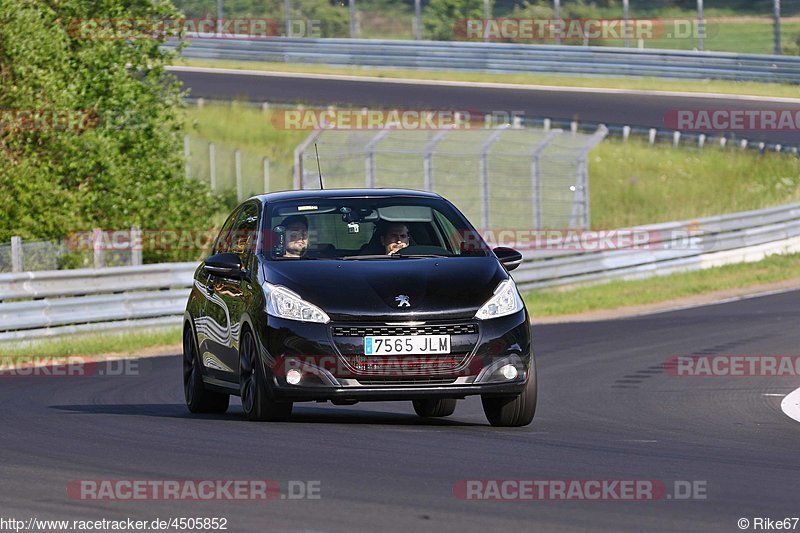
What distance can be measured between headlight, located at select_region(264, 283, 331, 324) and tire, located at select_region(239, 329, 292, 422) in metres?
0.35

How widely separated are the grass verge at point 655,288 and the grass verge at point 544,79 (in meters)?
14.2

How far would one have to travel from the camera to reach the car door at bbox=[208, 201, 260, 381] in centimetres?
1072

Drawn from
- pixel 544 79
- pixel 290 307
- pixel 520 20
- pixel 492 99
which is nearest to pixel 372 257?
pixel 290 307

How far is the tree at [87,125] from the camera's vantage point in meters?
24.1

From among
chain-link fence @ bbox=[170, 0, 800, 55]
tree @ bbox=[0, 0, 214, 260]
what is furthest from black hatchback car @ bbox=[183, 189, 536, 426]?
chain-link fence @ bbox=[170, 0, 800, 55]

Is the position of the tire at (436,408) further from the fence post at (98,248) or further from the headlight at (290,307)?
the fence post at (98,248)

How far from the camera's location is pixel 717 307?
2389 centimetres

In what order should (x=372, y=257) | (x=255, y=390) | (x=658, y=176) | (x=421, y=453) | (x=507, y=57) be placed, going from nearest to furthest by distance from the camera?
(x=421, y=453)
(x=255, y=390)
(x=372, y=257)
(x=658, y=176)
(x=507, y=57)

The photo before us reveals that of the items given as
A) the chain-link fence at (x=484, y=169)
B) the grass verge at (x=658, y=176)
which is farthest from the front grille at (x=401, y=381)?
the grass verge at (x=658, y=176)

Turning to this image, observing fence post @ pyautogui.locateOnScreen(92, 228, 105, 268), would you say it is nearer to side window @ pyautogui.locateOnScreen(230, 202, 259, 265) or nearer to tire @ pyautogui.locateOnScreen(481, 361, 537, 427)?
side window @ pyautogui.locateOnScreen(230, 202, 259, 265)

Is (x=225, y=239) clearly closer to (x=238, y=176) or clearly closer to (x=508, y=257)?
(x=508, y=257)

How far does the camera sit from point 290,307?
9867mm

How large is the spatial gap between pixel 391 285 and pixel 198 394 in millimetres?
2734

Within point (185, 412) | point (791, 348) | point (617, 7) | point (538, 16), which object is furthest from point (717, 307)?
→ point (617, 7)
